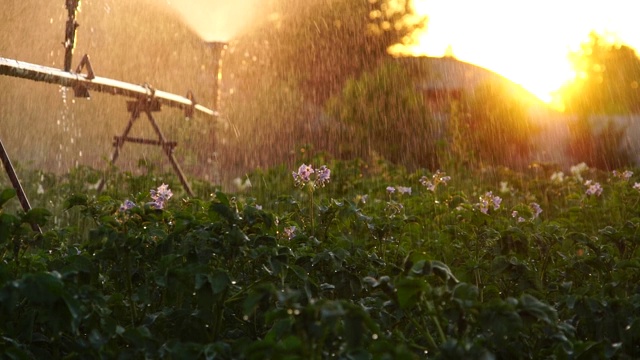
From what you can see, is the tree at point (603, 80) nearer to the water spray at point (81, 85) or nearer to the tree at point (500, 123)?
the tree at point (500, 123)

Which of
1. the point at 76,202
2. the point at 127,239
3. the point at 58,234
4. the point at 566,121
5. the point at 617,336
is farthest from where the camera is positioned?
the point at 566,121

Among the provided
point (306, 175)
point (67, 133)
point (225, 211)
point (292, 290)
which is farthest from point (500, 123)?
point (292, 290)

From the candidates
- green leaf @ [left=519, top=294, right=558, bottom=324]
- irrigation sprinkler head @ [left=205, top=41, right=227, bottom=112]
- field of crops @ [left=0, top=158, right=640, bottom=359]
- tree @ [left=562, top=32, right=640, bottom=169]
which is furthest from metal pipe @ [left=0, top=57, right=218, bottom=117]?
tree @ [left=562, top=32, right=640, bottom=169]

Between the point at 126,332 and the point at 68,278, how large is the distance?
0.55 feet

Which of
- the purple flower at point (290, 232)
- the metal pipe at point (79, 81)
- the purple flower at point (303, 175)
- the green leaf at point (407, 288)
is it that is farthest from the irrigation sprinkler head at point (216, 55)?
the green leaf at point (407, 288)

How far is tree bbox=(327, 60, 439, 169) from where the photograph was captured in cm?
1095

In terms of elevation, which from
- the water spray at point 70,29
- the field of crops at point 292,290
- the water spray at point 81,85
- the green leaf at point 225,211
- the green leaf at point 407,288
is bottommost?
the field of crops at point 292,290

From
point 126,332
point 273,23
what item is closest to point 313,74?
point 273,23

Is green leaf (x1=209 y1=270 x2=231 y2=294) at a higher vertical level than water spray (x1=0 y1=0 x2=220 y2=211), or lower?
lower

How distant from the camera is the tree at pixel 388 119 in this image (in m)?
11.0

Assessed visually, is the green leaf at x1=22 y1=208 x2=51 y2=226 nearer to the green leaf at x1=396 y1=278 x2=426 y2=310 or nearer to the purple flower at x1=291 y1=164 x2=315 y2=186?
the green leaf at x1=396 y1=278 x2=426 y2=310

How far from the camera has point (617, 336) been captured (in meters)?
2.29

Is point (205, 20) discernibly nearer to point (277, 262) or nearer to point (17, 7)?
point (17, 7)

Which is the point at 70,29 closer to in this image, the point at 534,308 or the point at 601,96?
the point at 534,308
